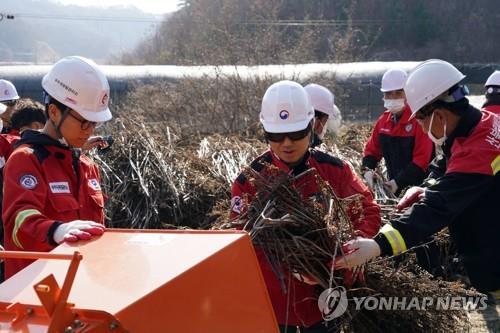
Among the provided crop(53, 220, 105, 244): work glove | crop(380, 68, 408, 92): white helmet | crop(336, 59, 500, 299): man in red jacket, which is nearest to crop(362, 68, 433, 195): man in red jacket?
crop(380, 68, 408, 92): white helmet

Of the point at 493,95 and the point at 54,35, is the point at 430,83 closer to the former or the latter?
the point at 493,95

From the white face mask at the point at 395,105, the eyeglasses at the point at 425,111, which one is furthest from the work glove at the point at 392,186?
the eyeglasses at the point at 425,111

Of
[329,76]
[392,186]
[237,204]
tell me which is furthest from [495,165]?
[329,76]

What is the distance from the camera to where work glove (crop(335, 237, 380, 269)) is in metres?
2.52

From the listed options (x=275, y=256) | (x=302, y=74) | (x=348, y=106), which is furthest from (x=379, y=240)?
(x=348, y=106)

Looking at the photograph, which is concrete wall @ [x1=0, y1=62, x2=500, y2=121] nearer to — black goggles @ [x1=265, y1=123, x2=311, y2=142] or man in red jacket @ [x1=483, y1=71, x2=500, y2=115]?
man in red jacket @ [x1=483, y1=71, x2=500, y2=115]

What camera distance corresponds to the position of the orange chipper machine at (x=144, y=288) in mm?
1611

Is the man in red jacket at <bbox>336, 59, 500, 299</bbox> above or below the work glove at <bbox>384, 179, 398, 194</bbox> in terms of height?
above

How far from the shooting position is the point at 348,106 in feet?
49.1

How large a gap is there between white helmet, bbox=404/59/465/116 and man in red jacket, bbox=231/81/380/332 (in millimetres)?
477

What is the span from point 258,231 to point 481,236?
108 centimetres

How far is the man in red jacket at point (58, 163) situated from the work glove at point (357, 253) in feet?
3.33

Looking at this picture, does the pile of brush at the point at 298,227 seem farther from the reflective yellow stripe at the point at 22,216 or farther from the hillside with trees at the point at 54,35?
the hillside with trees at the point at 54,35
